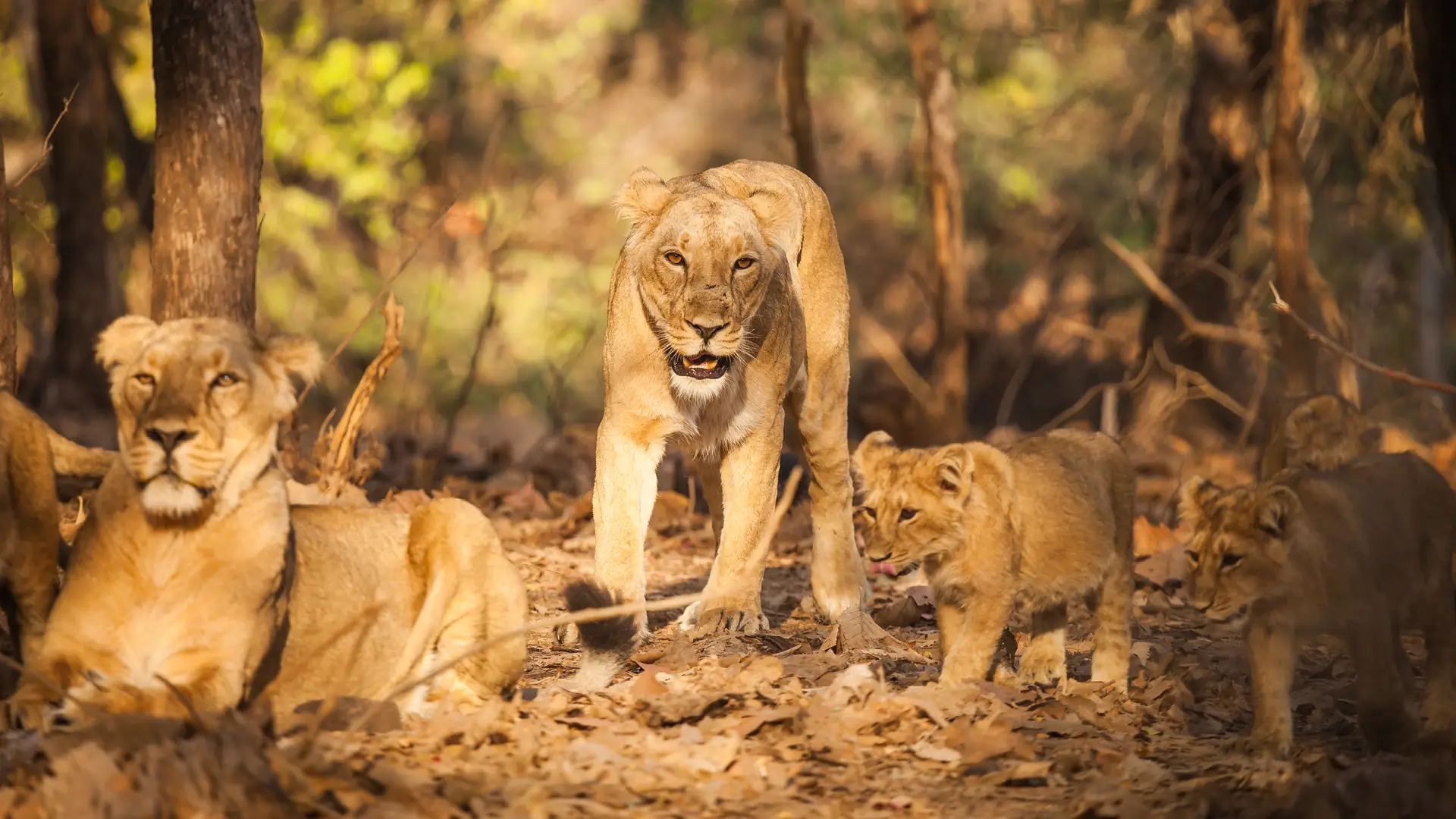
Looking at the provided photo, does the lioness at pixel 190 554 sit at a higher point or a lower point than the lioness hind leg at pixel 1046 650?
higher

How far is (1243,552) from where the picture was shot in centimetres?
529

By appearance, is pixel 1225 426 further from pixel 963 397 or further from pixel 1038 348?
pixel 1038 348

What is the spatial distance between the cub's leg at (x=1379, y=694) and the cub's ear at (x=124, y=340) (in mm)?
3883

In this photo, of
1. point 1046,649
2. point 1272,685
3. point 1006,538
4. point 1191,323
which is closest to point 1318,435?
point 1046,649

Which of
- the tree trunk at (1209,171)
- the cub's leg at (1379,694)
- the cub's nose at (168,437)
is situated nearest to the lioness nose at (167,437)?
the cub's nose at (168,437)

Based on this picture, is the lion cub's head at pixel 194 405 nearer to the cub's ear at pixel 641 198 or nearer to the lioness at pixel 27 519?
the lioness at pixel 27 519

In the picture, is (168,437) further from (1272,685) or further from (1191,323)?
(1191,323)

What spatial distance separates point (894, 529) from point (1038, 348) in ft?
64.3

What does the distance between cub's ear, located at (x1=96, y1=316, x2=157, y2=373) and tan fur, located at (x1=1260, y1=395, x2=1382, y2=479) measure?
567 cm

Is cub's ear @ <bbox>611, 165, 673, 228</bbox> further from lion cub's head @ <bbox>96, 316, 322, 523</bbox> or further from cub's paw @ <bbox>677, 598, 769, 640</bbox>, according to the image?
lion cub's head @ <bbox>96, 316, 322, 523</bbox>

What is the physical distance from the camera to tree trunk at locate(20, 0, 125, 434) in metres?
12.8

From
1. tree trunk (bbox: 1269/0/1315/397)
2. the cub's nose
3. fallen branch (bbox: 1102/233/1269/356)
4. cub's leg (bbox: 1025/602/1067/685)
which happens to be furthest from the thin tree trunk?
the cub's nose

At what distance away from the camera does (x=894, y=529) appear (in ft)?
19.2

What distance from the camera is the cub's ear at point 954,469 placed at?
5.82 metres
